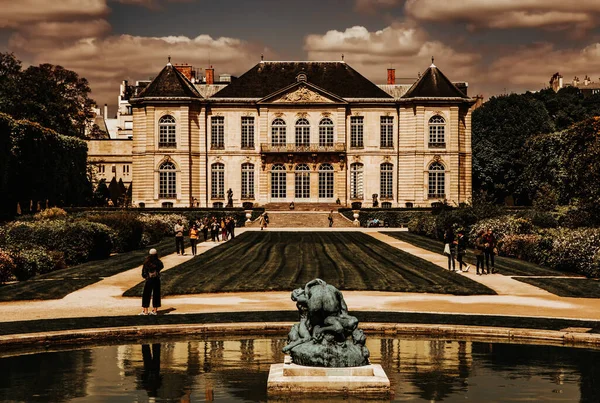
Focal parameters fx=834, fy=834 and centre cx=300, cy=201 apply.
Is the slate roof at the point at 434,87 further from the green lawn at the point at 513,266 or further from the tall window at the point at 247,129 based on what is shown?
the green lawn at the point at 513,266

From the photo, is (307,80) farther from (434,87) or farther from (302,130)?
(434,87)

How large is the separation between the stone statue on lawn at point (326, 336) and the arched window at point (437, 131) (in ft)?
205

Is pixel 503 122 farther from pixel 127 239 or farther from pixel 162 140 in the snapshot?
pixel 127 239

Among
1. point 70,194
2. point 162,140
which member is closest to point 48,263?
point 70,194

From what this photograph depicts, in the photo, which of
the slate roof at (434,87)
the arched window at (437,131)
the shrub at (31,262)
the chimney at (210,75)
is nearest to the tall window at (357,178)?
the arched window at (437,131)

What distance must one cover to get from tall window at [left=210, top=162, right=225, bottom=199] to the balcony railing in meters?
4.19

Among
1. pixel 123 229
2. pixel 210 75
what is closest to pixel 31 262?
pixel 123 229

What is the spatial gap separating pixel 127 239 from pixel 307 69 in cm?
4244

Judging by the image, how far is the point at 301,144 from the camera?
7444cm

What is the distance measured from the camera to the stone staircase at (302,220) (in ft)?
202

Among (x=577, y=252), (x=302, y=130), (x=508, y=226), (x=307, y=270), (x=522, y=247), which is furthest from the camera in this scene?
(x=302, y=130)

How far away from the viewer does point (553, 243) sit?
103 feet

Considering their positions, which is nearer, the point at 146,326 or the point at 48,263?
the point at 146,326

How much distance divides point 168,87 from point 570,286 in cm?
5382
